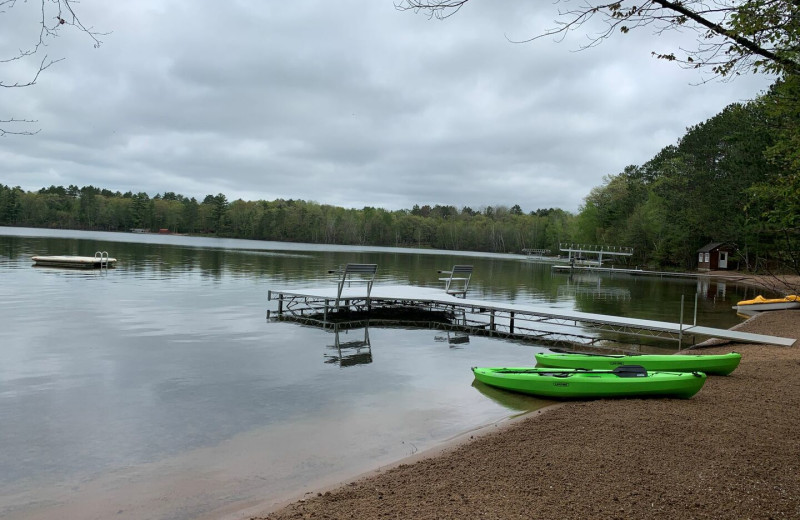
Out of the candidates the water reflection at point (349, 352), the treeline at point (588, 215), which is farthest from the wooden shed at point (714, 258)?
the water reflection at point (349, 352)

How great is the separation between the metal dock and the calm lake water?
1.39 meters

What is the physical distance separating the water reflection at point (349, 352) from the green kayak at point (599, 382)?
3.48 meters

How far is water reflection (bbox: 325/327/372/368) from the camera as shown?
11502 mm

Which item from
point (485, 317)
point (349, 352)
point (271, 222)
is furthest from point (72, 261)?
point (271, 222)

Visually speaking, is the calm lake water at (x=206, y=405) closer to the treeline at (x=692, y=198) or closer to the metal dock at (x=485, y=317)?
the metal dock at (x=485, y=317)

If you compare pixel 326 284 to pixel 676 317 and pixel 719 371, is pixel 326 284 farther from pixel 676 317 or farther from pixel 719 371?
pixel 719 371

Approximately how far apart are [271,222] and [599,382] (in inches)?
5625

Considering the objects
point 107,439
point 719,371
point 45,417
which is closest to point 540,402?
point 719,371

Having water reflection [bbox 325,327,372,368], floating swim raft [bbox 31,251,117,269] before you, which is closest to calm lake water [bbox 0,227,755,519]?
water reflection [bbox 325,327,372,368]

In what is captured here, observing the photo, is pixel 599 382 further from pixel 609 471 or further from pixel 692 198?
pixel 692 198

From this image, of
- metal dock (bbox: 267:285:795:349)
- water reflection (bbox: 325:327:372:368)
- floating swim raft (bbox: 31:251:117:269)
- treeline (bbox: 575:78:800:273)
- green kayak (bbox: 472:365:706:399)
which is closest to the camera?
green kayak (bbox: 472:365:706:399)

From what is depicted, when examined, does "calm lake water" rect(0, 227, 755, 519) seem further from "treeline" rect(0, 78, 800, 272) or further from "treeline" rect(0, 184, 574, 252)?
"treeline" rect(0, 184, 574, 252)

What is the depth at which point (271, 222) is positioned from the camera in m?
145

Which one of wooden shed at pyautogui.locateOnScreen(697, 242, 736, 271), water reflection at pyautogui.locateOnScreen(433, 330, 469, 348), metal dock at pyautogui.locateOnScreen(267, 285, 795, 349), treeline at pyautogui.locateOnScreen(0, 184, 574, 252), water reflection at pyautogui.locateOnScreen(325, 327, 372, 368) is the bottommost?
water reflection at pyautogui.locateOnScreen(325, 327, 372, 368)
